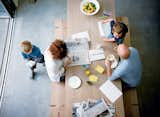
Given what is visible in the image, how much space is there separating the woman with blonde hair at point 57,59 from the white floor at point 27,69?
651 mm

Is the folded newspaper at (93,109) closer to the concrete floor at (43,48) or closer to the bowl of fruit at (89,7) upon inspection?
the concrete floor at (43,48)

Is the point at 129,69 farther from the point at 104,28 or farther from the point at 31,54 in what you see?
the point at 31,54

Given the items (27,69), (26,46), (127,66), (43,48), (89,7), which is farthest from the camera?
(43,48)

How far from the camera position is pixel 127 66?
2166 mm

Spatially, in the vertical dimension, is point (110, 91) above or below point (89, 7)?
below

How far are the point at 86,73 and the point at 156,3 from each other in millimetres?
1923

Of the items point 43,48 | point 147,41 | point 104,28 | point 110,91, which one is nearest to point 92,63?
point 110,91

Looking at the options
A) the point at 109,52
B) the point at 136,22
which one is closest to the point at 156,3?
the point at 136,22

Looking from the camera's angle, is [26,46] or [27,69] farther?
[27,69]

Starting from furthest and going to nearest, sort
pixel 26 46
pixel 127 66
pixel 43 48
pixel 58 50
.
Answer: pixel 43 48
pixel 26 46
pixel 58 50
pixel 127 66

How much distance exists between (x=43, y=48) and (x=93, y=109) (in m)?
1.41

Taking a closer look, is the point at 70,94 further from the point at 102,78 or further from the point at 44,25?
the point at 44,25

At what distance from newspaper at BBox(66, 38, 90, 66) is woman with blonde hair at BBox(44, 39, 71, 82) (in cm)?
8

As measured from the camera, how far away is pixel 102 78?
2305 millimetres
